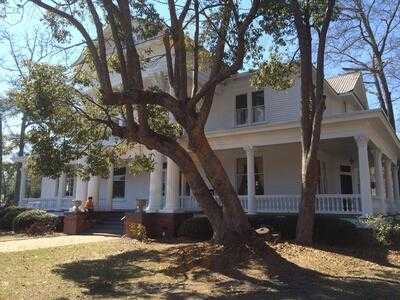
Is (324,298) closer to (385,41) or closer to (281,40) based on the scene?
(281,40)

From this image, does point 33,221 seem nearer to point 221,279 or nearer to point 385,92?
point 221,279

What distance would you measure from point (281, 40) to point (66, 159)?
8.47 metres

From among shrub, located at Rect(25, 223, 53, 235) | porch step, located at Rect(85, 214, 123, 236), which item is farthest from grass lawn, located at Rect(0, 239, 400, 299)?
shrub, located at Rect(25, 223, 53, 235)

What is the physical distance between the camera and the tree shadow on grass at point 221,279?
9.14m

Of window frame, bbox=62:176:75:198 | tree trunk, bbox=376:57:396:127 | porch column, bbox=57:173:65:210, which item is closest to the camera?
porch column, bbox=57:173:65:210

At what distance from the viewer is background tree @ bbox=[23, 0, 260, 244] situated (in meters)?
12.8

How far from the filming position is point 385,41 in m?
32.1

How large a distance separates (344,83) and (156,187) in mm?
13456

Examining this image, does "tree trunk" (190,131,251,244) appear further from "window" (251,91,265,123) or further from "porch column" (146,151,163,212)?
"window" (251,91,265,123)

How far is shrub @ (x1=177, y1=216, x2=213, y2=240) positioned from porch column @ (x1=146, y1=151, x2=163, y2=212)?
221cm

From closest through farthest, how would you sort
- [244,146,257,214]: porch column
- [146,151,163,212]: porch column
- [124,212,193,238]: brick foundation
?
[244,146,257,214]: porch column, [124,212,193,238]: brick foundation, [146,151,163,212]: porch column

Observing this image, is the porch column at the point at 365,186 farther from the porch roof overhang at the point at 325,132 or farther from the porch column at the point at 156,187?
the porch column at the point at 156,187

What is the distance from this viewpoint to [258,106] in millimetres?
23484

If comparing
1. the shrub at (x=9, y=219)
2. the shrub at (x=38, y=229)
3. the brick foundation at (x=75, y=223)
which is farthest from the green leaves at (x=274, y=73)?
the shrub at (x=9, y=219)
